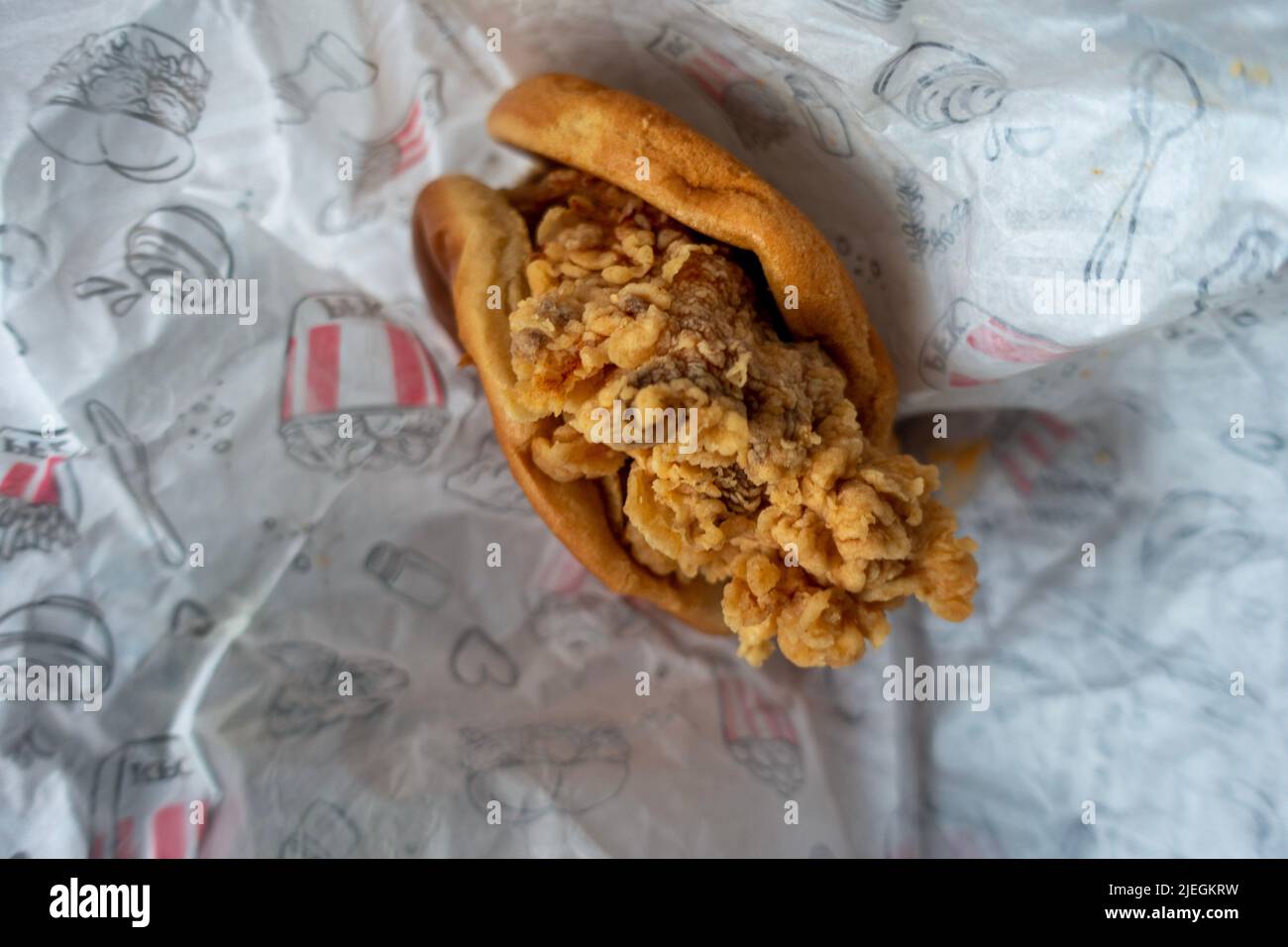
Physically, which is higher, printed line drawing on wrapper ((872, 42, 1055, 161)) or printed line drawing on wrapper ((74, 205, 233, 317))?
printed line drawing on wrapper ((872, 42, 1055, 161))

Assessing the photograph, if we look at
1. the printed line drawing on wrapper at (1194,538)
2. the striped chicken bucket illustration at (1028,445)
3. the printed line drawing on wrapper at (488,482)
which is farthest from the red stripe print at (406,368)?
the printed line drawing on wrapper at (1194,538)

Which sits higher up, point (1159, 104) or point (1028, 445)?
point (1159, 104)

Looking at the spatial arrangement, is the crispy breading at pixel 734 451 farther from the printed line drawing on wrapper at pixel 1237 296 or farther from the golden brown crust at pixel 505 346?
the printed line drawing on wrapper at pixel 1237 296

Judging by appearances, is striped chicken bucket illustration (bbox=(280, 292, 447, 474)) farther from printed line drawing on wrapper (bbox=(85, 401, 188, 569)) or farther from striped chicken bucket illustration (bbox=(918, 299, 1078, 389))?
striped chicken bucket illustration (bbox=(918, 299, 1078, 389))

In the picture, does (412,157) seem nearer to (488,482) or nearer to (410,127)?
(410,127)

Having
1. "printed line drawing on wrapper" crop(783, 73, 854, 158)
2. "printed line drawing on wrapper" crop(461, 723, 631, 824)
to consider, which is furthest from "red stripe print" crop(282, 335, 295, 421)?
"printed line drawing on wrapper" crop(783, 73, 854, 158)

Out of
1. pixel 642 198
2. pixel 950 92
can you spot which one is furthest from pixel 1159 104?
pixel 642 198
